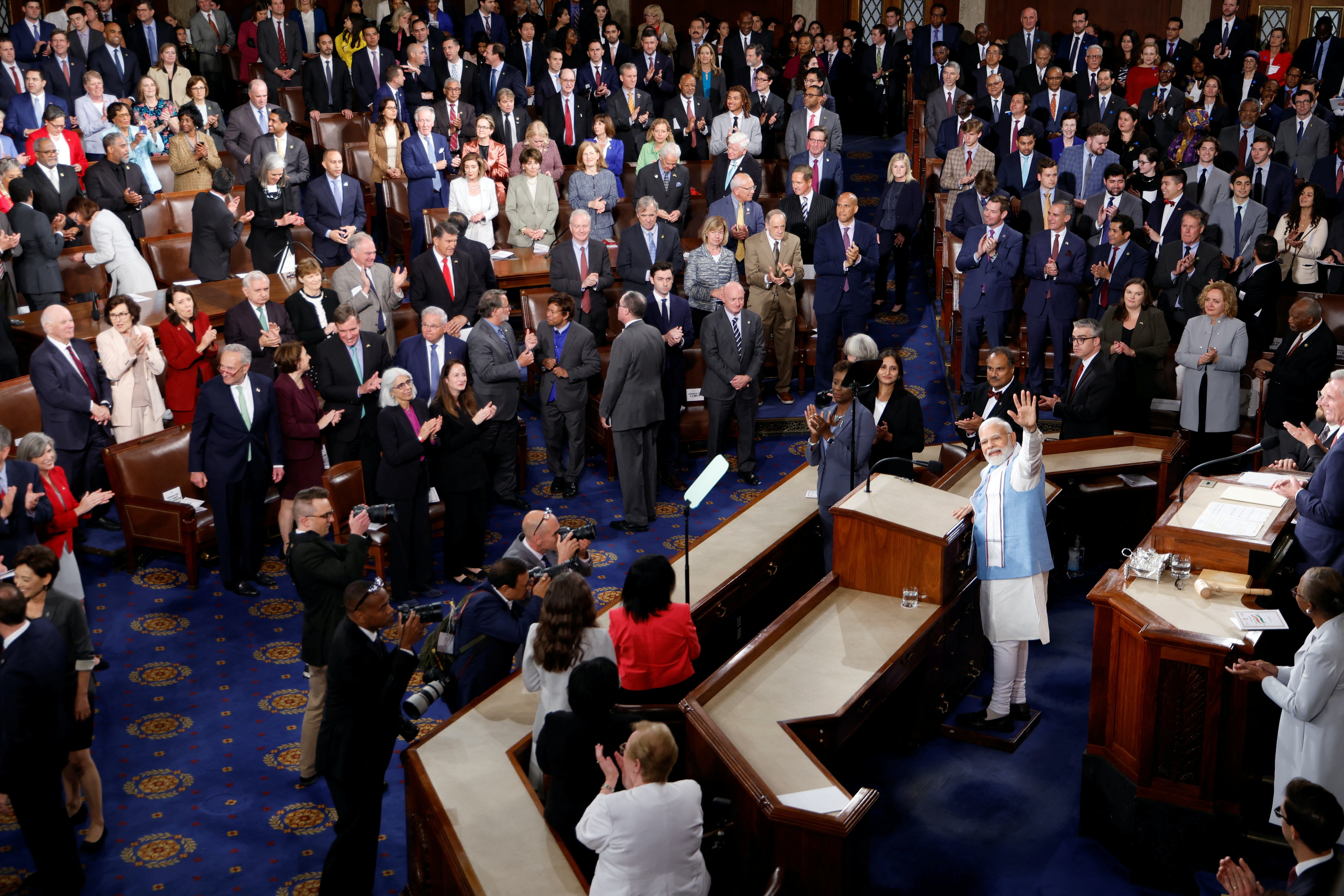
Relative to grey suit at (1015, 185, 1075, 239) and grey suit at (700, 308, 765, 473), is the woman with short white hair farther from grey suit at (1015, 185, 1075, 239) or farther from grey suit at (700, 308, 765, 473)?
grey suit at (1015, 185, 1075, 239)

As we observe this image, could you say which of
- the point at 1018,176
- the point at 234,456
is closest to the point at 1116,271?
the point at 1018,176

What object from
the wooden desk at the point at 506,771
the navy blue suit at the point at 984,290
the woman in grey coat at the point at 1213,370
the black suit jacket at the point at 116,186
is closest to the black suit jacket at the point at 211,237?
the black suit jacket at the point at 116,186

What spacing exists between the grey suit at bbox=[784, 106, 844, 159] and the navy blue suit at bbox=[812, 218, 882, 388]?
207 centimetres

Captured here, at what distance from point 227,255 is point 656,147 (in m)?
3.80

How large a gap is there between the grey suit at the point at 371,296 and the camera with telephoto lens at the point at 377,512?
291cm

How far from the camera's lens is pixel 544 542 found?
218 inches

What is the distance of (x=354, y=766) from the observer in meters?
4.62

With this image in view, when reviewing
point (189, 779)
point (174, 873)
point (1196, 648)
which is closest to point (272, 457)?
point (189, 779)

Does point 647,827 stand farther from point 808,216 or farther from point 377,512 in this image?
point 808,216

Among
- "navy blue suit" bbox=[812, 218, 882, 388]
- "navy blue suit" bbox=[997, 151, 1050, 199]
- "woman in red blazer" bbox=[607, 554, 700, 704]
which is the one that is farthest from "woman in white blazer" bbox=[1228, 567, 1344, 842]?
"navy blue suit" bbox=[997, 151, 1050, 199]

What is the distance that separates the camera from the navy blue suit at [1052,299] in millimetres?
9398

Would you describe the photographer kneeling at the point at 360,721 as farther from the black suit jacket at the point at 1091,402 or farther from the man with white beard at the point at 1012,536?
the black suit jacket at the point at 1091,402

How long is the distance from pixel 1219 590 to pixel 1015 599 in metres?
0.90

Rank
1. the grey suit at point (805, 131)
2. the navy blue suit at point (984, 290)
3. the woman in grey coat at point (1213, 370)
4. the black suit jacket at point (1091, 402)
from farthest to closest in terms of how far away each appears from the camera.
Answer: the grey suit at point (805, 131) → the navy blue suit at point (984, 290) → the woman in grey coat at point (1213, 370) → the black suit jacket at point (1091, 402)
